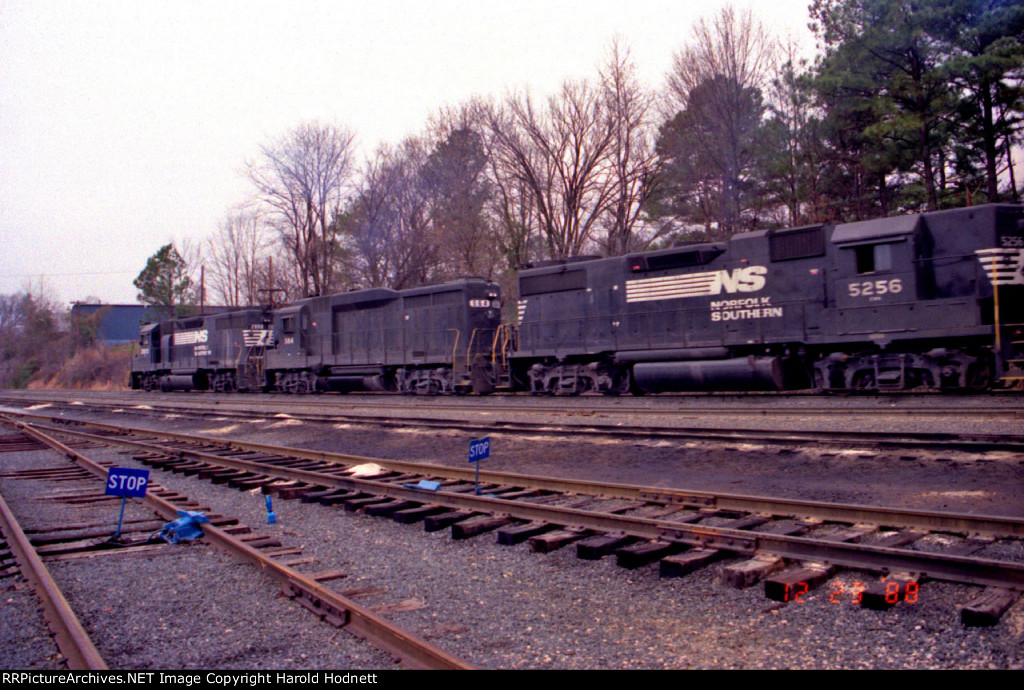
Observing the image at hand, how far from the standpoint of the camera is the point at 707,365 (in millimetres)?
15062

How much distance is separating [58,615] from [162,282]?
63.5m

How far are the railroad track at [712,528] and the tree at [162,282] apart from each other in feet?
192

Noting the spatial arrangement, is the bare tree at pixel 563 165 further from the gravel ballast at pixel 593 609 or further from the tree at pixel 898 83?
the gravel ballast at pixel 593 609

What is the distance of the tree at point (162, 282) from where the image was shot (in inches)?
2406

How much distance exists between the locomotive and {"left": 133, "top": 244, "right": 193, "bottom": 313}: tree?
4420cm

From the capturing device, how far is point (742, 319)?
14945mm

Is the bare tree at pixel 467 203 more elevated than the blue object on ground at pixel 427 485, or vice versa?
the bare tree at pixel 467 203

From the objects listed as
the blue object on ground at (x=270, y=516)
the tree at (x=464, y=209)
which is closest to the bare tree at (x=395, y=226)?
the tree at (x=464, y=209)

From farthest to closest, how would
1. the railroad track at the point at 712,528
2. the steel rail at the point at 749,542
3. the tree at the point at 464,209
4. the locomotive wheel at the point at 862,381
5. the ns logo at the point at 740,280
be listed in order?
the tree at the point at 464,209 < the ns logo at the point at 740,280 < the locomotive wheel at the point at 862,381 < the railroad track at the point at 712,528 < the steel rail at the point at 749,542

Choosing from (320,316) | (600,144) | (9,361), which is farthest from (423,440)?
(9,361)

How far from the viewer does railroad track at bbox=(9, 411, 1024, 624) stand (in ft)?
13.9

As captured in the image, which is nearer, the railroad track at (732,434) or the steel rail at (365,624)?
the steel rail at (365,624)

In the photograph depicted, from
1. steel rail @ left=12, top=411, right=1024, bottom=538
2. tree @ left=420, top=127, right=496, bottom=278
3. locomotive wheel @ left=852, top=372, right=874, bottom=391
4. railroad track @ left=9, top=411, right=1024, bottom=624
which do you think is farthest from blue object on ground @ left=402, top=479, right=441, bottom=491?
tree @ left=420, top=127, right=496, bottom=278
